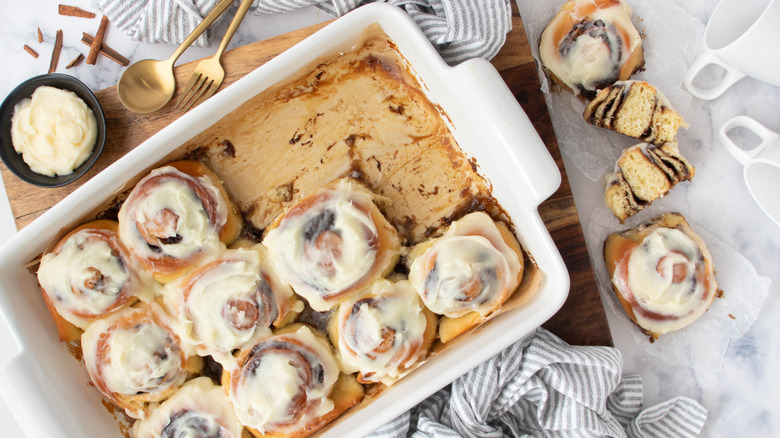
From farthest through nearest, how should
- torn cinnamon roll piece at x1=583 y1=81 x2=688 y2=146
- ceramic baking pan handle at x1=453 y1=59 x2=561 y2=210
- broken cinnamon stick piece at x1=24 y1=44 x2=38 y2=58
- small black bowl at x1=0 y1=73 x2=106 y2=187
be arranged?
broken cinnamon stick piece at x1=24 y1=44 x2=38 y2=58 < torn cinnamon roll piece at x1=583 y1=81 x2=688 y2=146 < small black bowl at x1=0 y1=73 x2=106 y2=187 < ceramic baking pan handle at x1=453 y1=59 x2=561 y2=210

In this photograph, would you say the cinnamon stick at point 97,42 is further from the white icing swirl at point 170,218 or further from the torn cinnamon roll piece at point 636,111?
the torn cinnamon roll piece at point 636,111

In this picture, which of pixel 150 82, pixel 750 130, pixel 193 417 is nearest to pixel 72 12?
pixel 150 82

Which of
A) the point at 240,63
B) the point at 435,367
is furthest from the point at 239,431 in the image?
the point at 240,63

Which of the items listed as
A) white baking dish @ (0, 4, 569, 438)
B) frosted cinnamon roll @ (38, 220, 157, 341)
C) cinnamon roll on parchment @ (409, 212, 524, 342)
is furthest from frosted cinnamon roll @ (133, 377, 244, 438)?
cinnamon roll on parchment @ (409, 212, 524, 342)

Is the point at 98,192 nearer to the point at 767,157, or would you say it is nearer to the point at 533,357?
the point at 533,357

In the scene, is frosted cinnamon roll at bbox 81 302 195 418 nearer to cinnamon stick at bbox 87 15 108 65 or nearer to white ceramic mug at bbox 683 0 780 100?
cinnamon stick at bbox 87 15 108 65

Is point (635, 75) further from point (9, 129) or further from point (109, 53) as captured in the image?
point (9, 129)

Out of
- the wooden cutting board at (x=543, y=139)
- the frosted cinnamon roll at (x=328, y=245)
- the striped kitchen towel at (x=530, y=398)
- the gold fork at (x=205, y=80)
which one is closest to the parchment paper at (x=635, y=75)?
the wooden cutting board at (x=543, y=139)
